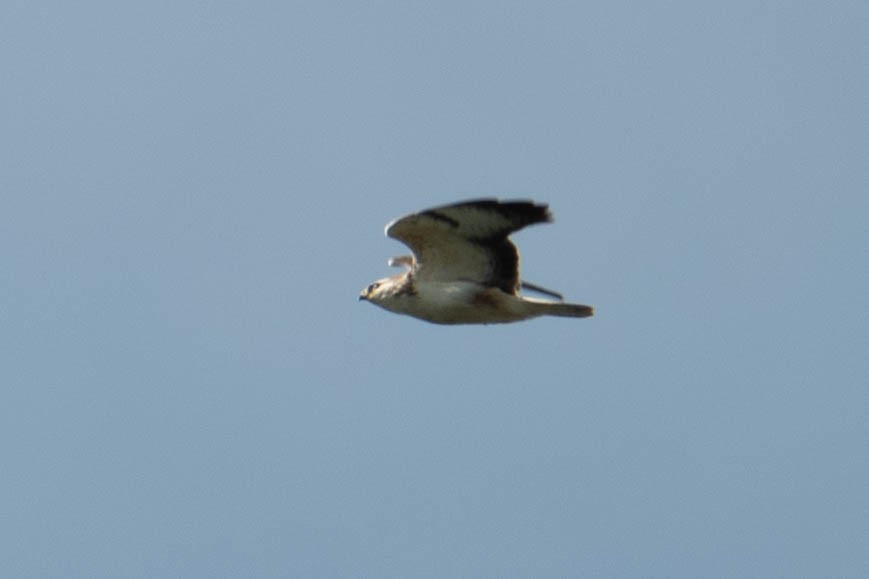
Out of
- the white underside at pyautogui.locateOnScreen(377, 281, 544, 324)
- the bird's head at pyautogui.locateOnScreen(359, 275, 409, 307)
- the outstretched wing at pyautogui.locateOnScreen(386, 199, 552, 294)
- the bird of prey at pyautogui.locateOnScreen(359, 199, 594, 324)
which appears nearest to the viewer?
the outstretched wing at pyautogui.locateOnScreen(386, 199, 552, 294)

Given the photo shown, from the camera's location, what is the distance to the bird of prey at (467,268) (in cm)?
2178

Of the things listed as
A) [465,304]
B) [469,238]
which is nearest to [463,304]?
[465,304]

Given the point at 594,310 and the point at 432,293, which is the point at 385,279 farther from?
the point at 594,310

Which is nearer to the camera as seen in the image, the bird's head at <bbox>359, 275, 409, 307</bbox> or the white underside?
the white underside

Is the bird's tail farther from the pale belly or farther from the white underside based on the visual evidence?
the pale belly

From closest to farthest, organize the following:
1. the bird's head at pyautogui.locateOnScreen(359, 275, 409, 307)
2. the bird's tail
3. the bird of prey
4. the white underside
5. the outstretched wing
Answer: the outstretched wing < the bird of prey < the bird's tail < the white underside < the bird's head at pyautogui.locateOnScreen(359, 275, 409, 307)

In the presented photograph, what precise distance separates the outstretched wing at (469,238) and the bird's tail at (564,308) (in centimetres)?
36

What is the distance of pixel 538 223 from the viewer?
21.6 metres

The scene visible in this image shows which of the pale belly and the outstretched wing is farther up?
the outstretched wing

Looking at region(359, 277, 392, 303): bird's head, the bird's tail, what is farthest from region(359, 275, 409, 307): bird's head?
the bird's tail

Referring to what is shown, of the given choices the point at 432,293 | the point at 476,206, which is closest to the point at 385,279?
the point at 432,293

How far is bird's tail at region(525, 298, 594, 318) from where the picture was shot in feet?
73.3

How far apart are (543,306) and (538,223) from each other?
3.87ft

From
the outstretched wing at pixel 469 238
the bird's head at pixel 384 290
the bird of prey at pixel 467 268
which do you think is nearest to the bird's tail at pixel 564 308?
the bird of prey at pixel 467 268
